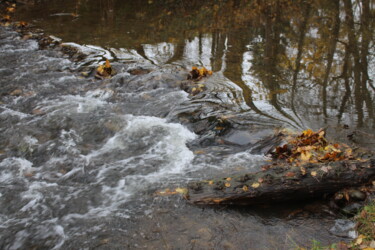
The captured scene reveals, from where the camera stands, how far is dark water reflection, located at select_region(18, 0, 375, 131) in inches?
229

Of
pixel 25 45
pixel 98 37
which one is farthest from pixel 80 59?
pixel 25 45

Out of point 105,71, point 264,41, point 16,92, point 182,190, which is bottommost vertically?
point 182,190

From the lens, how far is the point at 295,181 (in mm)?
3502

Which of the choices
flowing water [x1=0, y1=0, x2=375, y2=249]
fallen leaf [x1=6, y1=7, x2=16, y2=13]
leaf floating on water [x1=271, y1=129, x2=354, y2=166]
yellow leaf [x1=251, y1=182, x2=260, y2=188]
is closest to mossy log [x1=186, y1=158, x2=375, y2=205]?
yellow leaf [x1=251, y1=182, x2=260, y2=188]

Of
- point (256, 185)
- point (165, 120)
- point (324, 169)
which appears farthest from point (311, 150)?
point (165, 120)

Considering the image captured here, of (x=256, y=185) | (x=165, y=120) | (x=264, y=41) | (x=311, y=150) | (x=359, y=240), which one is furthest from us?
(x=264, y=41)

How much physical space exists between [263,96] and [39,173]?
4.00m

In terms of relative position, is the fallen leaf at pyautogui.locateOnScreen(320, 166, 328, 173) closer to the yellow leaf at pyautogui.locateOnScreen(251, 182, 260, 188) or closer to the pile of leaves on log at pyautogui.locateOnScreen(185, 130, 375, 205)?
the pile of leaves on log at pyautogui.locateOnScreen(185, 130, 375, 205)

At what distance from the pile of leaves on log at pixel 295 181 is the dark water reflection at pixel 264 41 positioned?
1450 millimetres

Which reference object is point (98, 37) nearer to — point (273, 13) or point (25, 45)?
point (25, 45)

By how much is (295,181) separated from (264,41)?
6403 millimetres

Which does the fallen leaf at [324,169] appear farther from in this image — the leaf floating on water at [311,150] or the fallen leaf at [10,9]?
the fallen leaf at [10,9]

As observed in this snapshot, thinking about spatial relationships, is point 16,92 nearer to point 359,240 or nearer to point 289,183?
point 289,183

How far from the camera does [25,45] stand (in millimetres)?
10047
